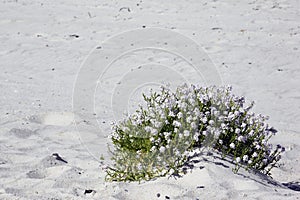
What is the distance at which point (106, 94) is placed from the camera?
756 cm

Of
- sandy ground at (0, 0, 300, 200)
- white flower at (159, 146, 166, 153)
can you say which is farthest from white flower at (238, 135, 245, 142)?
white flower at (159, 146, 166, 153)

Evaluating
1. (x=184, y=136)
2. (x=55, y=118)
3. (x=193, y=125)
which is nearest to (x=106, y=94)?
(x=55, y=118)

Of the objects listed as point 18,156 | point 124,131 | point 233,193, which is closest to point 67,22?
point 18,156

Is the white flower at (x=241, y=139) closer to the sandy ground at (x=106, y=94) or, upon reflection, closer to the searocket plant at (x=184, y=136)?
the searocket plant at (x=184, y=136)

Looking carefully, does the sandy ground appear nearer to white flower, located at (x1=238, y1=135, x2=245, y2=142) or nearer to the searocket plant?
the searocket plant

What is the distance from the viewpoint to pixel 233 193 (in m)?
3.72

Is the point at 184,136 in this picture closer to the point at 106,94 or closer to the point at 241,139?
the point at 241,139

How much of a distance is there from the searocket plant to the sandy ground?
160 millimetres

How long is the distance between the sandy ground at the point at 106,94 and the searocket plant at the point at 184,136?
6.3 inches

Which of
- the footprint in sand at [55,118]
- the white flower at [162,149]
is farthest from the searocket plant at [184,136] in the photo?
the footprint in sand at [55,118]

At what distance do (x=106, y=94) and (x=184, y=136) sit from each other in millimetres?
3694

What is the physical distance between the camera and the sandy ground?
3953 mm

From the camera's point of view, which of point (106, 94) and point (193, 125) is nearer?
point (193, 125)

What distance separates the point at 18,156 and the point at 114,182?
4.49ft
